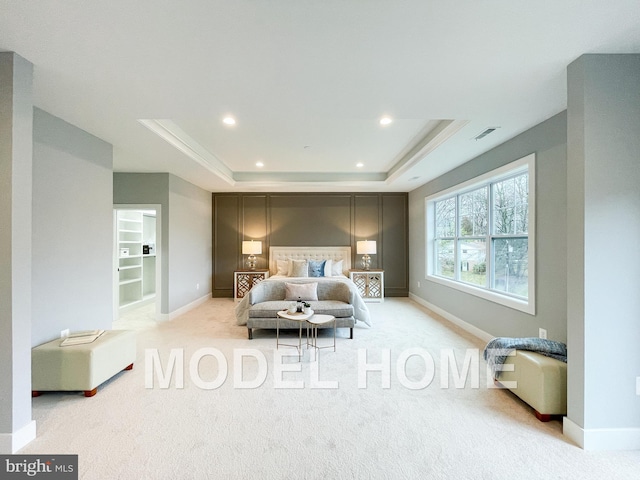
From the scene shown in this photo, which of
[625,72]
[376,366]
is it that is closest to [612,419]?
[376,366]

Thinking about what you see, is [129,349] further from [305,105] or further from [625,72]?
[625,72]

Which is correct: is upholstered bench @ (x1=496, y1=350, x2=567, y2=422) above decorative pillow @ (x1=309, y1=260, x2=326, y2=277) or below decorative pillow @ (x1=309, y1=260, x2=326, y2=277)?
below

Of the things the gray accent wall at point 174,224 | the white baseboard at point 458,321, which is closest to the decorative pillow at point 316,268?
the white baseboard at point 458,321

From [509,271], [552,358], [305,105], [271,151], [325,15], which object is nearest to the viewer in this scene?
[325,15]

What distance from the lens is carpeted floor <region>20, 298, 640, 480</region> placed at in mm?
1750

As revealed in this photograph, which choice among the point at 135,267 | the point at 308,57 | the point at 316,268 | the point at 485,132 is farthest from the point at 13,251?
the point at 316,268

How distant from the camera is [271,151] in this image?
15.6 ft

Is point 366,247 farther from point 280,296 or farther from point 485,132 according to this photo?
point 485,132

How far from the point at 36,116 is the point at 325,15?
2742 millimetres

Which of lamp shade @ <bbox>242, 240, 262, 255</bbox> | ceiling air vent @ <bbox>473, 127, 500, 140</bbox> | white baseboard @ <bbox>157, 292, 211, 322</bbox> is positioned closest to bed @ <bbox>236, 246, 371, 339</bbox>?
lamp shade @ <bbox>242, 240, 262, 255</bbox>

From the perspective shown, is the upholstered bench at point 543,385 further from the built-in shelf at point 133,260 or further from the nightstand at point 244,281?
the built-in shelf at point 133,260

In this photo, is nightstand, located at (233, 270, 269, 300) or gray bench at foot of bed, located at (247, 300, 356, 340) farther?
nightstand, located at (233, 270, 269, 300)

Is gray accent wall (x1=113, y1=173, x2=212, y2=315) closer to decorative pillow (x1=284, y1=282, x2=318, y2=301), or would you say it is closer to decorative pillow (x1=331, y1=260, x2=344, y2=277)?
decorative pillow (x1=284, y1=282, x2=318, y2=301)

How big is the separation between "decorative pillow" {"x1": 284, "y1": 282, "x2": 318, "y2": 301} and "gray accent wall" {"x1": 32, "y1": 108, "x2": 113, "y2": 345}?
7.71 ft
